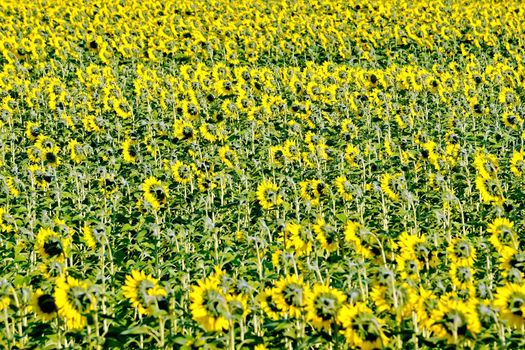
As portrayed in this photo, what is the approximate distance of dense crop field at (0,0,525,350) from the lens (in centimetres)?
442

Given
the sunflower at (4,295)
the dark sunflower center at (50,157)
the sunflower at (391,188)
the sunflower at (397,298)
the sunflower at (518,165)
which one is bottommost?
the sunflower at (518,165)

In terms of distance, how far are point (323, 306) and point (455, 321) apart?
76 centimetres

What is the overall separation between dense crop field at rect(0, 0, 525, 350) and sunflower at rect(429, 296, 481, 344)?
0.01 metres

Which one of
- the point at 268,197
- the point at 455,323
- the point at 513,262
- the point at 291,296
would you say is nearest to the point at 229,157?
the point at 268,197

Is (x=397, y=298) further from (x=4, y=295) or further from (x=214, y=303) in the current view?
(x=4, y=295)

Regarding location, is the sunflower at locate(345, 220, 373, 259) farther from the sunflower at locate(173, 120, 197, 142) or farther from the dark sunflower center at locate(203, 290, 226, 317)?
the sunflower at locate(173, 120, 197, 142)

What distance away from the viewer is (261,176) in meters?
9.73

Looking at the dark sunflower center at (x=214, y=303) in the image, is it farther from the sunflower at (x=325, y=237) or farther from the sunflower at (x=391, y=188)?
the sunflower at (x=391, y=188)

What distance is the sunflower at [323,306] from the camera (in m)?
4.14

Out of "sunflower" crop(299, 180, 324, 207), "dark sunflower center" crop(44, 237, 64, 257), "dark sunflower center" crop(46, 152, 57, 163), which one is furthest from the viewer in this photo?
"dark sunflower center" crop(46, 152, 57, 163)

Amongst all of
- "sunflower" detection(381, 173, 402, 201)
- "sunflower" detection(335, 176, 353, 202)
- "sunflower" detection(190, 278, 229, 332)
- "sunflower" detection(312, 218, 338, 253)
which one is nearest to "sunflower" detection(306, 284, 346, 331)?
"sunflower" detection(190, 278, 229, 332)

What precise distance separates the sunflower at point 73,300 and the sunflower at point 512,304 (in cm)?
243

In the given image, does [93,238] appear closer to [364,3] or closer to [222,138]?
[222,138]

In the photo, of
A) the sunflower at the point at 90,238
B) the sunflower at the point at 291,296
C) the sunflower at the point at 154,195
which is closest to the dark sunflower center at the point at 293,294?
the sunflower at the point at 291,296
